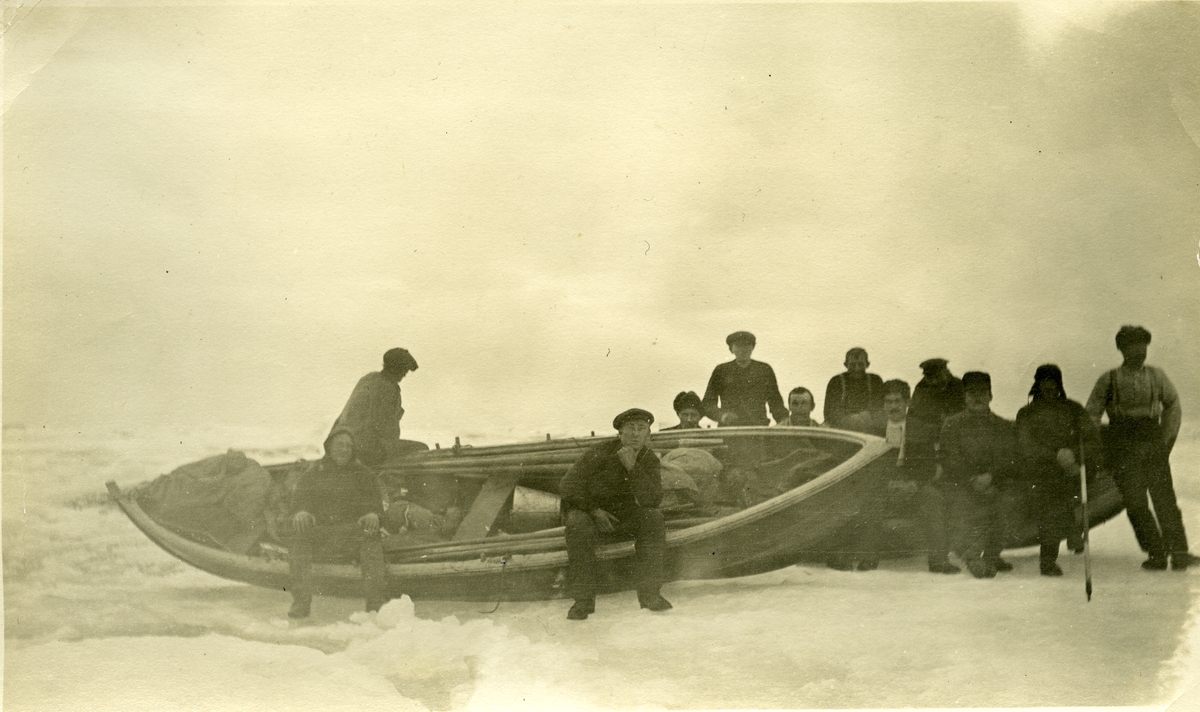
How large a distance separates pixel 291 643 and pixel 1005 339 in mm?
3538

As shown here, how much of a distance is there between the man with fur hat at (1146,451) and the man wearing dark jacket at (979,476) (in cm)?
47

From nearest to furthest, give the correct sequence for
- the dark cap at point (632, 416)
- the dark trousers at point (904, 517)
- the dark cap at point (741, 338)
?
1. the dark trousers at point (904, 517)
2. the dark cap at point (632, 416)
3. the dark cap at point (741, 338)

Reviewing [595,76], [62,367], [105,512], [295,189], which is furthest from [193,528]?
[595,76]

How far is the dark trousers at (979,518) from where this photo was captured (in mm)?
5012

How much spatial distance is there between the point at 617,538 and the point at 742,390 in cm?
90

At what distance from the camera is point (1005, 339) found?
17.0 ft

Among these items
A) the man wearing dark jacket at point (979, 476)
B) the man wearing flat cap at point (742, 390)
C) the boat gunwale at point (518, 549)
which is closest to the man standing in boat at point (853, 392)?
the boat gunwale at point (518, 549)

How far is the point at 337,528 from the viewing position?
5008mm

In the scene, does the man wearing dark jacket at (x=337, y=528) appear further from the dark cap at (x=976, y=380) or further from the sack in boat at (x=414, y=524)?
the dark cap at (x=976, y=380)

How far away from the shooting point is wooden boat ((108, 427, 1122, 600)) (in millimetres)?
4902

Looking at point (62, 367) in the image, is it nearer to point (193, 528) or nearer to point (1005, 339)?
point (193, 528)

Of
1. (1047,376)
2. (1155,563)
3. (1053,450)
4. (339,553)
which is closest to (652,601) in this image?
(339,553)

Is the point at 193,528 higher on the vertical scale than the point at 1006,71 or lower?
lower

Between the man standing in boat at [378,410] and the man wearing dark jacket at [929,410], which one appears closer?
the man wearing dark jacket at [929,410]
